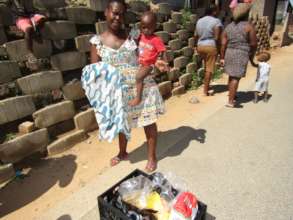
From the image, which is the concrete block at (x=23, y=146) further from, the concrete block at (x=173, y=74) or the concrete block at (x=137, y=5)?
the concrete block at (x=173, y=74)

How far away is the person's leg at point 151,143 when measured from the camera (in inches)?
106

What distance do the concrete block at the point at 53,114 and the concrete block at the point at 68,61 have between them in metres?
0.48

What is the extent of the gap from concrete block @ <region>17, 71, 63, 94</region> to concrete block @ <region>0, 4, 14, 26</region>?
629mm

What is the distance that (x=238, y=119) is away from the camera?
4.09 m

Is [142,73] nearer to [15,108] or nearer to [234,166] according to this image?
[234,166]

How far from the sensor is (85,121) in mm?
3748

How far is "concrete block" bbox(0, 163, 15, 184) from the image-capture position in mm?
2839

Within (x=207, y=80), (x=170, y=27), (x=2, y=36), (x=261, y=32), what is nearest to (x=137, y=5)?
(x=170, y=27)

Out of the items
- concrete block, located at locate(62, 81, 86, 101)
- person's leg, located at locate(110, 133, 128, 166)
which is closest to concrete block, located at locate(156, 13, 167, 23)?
concrete block, located at locate(62, 81, 86, 101)

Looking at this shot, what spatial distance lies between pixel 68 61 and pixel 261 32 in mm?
8632

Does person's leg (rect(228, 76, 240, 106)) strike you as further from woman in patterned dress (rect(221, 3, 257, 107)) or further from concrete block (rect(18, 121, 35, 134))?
concrete block (rect(18, 121, 35, 134))

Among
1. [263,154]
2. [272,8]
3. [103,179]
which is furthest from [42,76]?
[272,8]

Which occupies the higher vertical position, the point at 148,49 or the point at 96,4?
the point at 96,4

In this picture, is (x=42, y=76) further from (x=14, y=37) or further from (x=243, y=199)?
(x=243, y=199)
